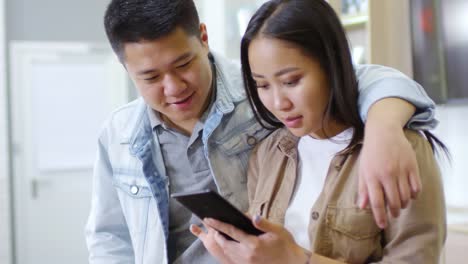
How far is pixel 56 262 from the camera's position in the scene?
4.27 meters

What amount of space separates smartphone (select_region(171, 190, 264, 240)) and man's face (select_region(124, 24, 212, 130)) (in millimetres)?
393

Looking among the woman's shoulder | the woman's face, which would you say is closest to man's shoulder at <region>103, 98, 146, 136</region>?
the woman's shoulder

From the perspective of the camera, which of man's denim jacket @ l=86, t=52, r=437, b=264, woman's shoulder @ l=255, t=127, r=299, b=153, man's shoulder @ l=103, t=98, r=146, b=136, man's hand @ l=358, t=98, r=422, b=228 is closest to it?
man's hand @ l=358, t=98, r=422, b=228

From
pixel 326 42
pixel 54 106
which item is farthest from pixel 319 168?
pixel 54 106

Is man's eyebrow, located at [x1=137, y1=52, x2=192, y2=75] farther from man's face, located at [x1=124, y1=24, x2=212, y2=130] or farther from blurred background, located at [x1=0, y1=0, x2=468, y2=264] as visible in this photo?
blurred background, located at [x1=0, y1=0, x2=468, y2=264]

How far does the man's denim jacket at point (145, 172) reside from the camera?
49.8 inches

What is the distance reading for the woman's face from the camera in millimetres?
965

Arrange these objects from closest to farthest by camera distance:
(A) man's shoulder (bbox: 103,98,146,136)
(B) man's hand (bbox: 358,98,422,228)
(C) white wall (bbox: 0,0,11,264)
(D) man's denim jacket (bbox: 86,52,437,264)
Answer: (B) man's hand (bbox: 358,98,422,228)
(D) man's denim jacket (bbox: 86,52,437,264)
(A) man's shoulder (bbox: 103,98,146,136)
(C) white wall (bbox: 0,0,11,264)

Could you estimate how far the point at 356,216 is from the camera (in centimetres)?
95

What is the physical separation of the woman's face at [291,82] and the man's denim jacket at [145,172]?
27 cm

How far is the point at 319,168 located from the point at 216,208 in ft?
1.01

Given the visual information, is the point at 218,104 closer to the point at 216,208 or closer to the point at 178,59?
the point at 178,59

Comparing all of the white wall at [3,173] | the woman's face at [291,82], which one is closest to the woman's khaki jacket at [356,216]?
the woman's face at [291,82]

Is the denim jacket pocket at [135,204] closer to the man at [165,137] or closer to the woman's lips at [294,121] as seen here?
the man at [165,137]
